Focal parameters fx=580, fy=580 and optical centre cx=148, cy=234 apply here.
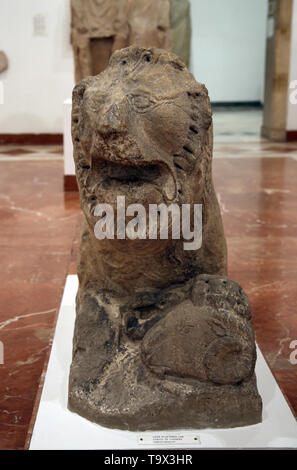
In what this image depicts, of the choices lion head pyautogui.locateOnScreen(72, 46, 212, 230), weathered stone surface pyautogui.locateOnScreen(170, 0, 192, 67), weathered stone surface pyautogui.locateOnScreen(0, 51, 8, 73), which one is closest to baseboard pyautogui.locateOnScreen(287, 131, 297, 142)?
weathered stone surface pyautogui.locateOnScreen(170, 0, 192, 67)

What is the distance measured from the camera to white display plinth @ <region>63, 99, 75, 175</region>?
462 cm

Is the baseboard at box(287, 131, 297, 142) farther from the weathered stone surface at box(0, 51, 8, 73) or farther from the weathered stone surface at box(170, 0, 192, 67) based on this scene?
the weathered stone surface at box(0, 51, 8, 73)

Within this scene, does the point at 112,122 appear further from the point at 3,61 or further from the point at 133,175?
the point at 3,61

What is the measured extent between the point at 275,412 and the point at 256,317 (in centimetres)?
95

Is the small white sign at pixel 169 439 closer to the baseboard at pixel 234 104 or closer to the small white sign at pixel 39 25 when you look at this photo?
the small white sign at pixel 39 25

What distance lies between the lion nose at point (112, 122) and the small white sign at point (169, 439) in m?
0.81

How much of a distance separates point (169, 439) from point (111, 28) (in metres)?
5.41

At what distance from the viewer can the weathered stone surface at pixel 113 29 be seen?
20.2ft

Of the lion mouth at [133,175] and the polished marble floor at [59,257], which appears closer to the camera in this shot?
the lion mouth at [133,175]

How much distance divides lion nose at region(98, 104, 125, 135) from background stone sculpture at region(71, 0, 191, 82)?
4.93 meters

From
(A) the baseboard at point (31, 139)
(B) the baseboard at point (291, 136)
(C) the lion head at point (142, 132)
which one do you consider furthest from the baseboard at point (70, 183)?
(B) the baseboard at point (291, 136)

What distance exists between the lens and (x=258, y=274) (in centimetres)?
310

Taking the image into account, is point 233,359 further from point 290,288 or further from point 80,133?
point 290,288
